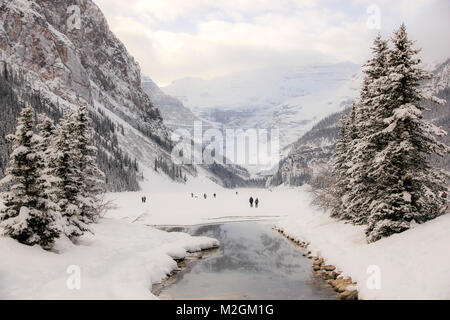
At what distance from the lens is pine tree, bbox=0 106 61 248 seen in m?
15.7

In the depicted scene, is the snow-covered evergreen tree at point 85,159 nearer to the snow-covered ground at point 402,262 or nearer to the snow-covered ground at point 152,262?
the snow-covered ground at point 152,262

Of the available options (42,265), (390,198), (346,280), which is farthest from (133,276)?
(390,198)

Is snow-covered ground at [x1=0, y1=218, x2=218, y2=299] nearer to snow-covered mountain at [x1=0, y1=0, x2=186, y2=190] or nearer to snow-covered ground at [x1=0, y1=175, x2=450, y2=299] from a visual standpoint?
snow-covered ground at [x1=0, y1=175, x2=450, y2=299]

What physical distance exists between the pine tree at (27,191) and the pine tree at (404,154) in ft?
53.6

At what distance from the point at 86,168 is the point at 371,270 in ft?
53.2

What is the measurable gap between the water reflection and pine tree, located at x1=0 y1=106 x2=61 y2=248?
6593 millimetres

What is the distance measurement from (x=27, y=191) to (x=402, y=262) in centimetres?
1641

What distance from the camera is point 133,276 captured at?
56.8 feet

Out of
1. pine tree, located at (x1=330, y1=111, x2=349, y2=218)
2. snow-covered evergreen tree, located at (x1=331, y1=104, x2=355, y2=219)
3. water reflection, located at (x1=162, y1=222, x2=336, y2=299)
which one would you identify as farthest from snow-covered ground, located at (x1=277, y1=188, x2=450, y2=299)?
pine tree, located at (x1=330, y1=111, x2=349, y2=218)

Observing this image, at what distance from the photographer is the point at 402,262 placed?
49.9 ft

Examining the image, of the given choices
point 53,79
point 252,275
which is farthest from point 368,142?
point 53,79

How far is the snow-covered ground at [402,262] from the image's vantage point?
12.6 metres

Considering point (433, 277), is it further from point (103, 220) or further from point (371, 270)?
point (103, 220)

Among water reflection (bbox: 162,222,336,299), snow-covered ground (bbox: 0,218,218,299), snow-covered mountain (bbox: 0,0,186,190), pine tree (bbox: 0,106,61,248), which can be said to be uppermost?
snow-covered mountain (bbox: 0,0,186,190)
